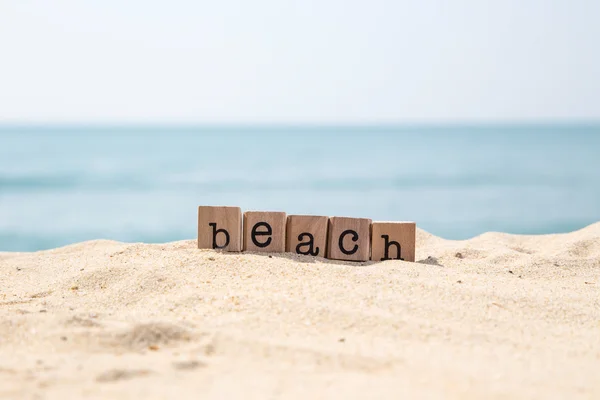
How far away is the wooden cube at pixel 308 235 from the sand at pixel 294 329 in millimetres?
172

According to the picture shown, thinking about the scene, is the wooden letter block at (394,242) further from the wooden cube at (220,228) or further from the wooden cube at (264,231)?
the wooden cube at (220,228)

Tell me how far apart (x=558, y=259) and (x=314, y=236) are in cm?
180

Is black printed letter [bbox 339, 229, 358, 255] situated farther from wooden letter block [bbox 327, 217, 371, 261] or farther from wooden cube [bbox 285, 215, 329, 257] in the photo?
wooden cube [bbox 285, 215, 329, 257]

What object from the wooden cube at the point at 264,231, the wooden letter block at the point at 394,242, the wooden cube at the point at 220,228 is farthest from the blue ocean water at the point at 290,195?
the wooden letter block at the point at 394,242

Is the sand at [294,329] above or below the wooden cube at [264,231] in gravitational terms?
below

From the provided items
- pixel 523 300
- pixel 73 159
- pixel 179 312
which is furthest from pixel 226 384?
pixel 73 159

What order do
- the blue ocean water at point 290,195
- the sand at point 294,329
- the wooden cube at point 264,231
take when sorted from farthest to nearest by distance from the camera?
1. the blue ocean water at point 290,195
2. the wooden cube at point 264,231
3. the sand at point 294,329

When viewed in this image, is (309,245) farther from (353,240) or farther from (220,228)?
(220,228)

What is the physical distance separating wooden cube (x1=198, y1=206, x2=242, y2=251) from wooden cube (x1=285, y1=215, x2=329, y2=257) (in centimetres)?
36

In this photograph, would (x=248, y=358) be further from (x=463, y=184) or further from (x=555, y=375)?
(x=463, y=184)

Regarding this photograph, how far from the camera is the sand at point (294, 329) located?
2.66 metres

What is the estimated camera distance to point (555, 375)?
9.16 feet

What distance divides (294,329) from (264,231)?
1661mm

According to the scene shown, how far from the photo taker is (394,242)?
193 inches
